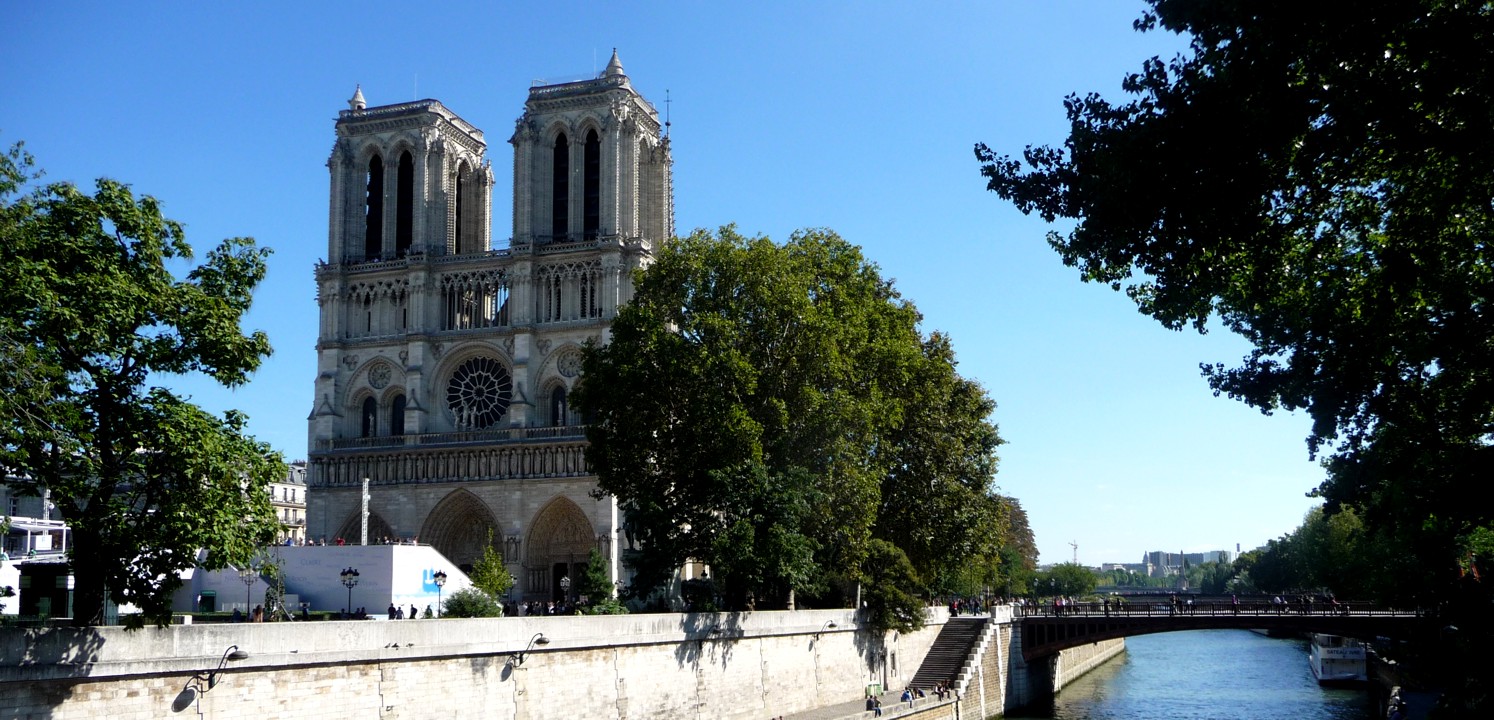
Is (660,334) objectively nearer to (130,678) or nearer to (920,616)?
(920,616)

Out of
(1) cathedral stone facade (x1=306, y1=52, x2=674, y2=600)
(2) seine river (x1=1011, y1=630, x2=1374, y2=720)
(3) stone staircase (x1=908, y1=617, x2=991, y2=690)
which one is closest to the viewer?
(3) stone staircase (x1=908, y1=617, x2=991, y2=690)

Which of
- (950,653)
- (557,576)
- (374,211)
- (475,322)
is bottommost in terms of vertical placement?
(950,653)

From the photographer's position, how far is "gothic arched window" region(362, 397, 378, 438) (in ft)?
198

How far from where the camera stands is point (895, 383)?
38.6 meters

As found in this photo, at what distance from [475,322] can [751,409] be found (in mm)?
27274

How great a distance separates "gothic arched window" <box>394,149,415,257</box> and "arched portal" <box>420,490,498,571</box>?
1222 centimetres

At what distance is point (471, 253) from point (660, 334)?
1105 inches

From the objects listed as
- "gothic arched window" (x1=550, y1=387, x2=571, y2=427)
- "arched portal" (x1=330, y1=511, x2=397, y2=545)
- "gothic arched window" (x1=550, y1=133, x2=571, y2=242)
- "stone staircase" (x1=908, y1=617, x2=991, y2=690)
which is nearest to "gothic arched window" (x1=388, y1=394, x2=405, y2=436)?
"arched portal" (x1=330, y1=511, x2=397, y2=545)

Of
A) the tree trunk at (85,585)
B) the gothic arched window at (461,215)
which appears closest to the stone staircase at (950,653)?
the tree trunk at (85,585)

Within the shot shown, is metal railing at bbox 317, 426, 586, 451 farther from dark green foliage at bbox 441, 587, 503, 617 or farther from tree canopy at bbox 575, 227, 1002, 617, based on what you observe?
dark green foliage at bbox 441, 587, 503, 617

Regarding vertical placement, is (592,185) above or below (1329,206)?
above

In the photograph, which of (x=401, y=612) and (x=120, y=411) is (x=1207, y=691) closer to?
(x=401, y=612)

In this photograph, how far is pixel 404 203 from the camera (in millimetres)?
62062

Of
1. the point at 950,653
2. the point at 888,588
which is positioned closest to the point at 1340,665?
the point at 950,653
